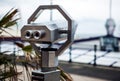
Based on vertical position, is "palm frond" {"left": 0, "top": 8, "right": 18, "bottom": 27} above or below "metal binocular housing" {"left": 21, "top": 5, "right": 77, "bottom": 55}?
above

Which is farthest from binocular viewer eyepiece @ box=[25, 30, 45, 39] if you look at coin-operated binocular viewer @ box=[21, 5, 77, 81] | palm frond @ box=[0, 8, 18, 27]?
palm frond @ box=[0, 8, 18, 27]

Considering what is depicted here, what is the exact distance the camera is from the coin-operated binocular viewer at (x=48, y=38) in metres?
1.68

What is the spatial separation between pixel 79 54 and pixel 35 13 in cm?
690

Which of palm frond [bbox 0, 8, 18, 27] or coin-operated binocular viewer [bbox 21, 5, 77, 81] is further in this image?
palm frond [bbox 0, 8, 18, 27]

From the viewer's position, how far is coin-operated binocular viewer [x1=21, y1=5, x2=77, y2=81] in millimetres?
1682

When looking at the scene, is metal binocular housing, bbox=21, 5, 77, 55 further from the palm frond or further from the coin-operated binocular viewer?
the palm frond

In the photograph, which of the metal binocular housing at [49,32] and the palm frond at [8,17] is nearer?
the metal binocular housing at [49,32]

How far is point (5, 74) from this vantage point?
250 cm

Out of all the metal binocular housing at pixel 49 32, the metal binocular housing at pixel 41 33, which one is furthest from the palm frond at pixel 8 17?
the metal binocular housing at pixel 41 33

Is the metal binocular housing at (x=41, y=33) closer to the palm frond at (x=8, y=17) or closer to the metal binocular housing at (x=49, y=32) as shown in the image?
the metal binocular housing at (x=49, y=32)

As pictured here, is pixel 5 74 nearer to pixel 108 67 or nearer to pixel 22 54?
pixel 22 54

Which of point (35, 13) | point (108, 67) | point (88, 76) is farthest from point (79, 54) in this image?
point (35, 13)

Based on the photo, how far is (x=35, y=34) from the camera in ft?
5.63

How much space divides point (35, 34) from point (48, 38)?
98 millimetres
